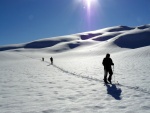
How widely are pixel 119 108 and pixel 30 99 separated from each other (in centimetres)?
430

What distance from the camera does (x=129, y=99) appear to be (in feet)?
31.3

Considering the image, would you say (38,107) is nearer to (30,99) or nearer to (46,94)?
(30,99)

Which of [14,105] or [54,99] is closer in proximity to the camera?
[14,105]

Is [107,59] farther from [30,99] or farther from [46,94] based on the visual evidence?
[30,99]

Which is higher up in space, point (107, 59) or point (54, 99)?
point (107, 59)

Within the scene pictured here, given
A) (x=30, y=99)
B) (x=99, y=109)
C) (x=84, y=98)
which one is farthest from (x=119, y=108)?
(x=30, y=99)

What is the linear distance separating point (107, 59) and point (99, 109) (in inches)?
300

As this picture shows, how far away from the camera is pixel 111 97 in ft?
33.4

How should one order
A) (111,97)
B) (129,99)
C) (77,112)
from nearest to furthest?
(77,112) → (129,99) → (111,97)

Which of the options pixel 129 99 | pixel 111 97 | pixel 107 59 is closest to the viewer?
pixel 129 99

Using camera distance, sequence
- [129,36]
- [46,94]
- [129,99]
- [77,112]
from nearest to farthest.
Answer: [77,112] → [129,99] → [46,94] → [129,36]

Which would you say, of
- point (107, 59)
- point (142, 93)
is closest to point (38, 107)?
point (142, 93)

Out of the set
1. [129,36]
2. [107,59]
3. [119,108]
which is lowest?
[119,108]

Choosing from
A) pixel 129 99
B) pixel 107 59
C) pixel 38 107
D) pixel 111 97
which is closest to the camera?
pixel 38 107
